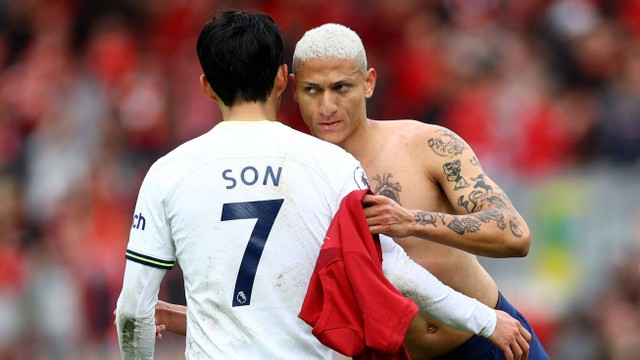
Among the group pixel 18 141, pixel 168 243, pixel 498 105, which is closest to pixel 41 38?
pixel 18 141

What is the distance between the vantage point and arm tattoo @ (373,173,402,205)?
16.0 feet

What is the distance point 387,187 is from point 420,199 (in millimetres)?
155

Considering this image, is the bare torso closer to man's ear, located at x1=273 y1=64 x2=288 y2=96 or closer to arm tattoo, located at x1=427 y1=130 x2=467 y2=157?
arm tattoo, located at x1=427 y1=130 x2=467 y2=157

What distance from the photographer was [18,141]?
10789mm

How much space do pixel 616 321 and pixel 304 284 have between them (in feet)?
16.5

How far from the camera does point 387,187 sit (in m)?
4.92

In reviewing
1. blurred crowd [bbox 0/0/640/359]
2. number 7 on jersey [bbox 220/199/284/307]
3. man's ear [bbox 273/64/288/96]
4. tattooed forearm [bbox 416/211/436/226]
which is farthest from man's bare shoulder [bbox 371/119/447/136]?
blurred crowd [bbox 0/0/640/359]

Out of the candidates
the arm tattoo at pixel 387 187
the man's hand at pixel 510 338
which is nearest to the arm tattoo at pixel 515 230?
the man's hand at pixel 510 338

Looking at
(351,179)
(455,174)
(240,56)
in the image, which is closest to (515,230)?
(455,174)

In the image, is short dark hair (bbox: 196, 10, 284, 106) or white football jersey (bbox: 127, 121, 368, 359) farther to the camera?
short dark hair (bbox: 196, 10, 284, 106)

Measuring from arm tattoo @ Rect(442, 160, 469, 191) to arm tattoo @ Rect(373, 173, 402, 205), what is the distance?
0.22 meters

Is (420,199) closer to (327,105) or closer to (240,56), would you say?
(327,105)

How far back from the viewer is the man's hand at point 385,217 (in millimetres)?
3949

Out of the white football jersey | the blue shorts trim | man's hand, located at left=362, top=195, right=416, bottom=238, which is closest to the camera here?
the white football jersey
